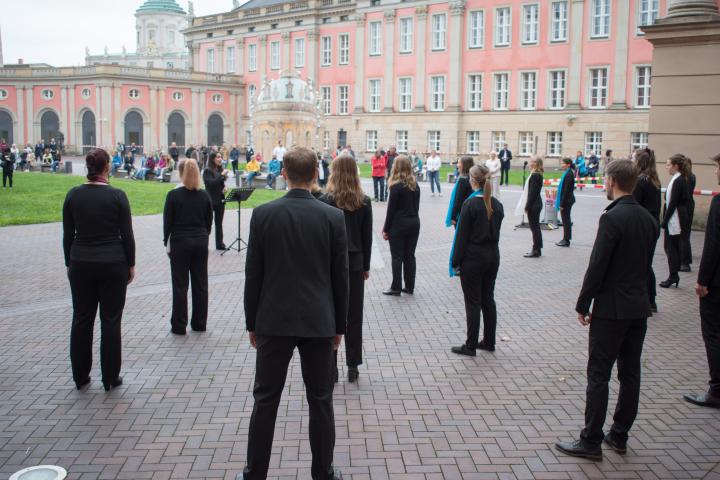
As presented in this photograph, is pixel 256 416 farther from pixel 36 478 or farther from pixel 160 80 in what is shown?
pixel 160 80

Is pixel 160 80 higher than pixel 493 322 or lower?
higher

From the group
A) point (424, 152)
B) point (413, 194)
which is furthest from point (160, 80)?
point (413, 194)

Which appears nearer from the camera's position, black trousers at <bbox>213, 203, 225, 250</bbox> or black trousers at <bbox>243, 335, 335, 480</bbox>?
black trousers at <bbox>243, 335, 335, 480</bbox>

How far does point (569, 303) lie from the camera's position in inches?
404

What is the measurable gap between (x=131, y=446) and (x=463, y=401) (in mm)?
2792

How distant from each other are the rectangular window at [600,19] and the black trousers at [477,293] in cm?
4213

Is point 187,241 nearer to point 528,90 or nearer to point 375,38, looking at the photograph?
point 528,90

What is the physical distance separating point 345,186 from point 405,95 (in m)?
50.3

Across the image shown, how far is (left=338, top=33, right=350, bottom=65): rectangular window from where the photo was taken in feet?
202

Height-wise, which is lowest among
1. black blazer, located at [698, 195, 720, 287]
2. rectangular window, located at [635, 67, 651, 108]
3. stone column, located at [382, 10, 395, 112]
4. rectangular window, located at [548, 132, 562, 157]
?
black blazer, located at [698, 195, 720, 287]

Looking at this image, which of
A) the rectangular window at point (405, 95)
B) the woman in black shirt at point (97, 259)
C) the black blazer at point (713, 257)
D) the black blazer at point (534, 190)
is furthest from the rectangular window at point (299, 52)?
the black blazer at point (713, 257)

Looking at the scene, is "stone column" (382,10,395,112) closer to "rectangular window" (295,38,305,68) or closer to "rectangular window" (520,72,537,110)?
"rectangular window" (520,72,537,110)

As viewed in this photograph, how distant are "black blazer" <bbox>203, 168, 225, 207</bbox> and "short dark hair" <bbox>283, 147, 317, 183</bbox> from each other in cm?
985

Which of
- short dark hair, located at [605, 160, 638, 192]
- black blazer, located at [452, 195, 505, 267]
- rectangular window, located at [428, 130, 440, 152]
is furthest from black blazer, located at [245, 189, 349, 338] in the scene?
rectangular window, located at [428, 130, 440, 152]
